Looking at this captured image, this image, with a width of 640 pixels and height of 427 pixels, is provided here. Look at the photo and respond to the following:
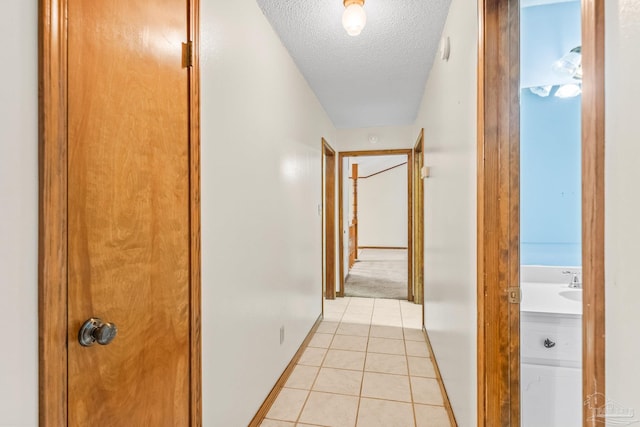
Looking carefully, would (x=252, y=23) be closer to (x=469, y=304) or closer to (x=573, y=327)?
(x=469, y=304)

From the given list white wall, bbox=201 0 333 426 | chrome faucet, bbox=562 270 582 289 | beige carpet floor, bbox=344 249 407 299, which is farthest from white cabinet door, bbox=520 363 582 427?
beige carpet floor, bbox=344 249 407 299

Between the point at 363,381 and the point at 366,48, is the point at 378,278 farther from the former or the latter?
the point at 366,48

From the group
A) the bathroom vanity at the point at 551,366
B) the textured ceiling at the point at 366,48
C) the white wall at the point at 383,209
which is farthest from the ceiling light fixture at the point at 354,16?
the white wall at the point at 383,209

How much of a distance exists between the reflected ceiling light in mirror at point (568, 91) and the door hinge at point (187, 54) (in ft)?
6.75

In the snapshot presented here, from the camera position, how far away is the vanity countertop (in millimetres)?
1359

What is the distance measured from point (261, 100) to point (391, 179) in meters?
8.29

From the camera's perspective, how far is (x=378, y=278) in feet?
18.2

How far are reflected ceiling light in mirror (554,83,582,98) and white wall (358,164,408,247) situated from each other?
304 inches

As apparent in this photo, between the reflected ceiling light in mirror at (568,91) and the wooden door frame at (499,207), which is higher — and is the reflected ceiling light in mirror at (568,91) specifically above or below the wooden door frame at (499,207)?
above

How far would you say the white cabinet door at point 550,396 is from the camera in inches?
50.9

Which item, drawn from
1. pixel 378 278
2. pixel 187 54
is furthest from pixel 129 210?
pixel 378 278

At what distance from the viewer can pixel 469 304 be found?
1.43 metres
